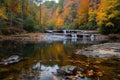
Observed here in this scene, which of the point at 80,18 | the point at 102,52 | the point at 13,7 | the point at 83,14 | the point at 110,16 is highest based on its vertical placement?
the point at 13,7

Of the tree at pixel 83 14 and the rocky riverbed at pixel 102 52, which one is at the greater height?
the tree at pixel 83 14

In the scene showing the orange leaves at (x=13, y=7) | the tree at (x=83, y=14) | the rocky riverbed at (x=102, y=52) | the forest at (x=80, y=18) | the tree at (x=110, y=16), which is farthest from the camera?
the tree at (x=83, y=14)

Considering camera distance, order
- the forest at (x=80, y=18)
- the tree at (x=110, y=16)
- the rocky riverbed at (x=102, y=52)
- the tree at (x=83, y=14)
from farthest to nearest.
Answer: the tree at (x=83, y=14), the forest at (x=80, y=18), the tree at (x=110, y=16), the rocky riverbed at (x=102, y=52)

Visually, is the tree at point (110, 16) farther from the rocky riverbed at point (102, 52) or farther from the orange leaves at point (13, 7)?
the orange leaves at point (13, 7)

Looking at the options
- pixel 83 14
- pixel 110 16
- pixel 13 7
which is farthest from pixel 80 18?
pixel 110 16

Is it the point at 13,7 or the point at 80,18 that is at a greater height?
the point at 13,7

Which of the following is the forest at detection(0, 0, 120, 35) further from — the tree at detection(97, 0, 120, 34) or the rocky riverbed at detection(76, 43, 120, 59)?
the rocky riverbed at detection(76, 43, 120, 59)

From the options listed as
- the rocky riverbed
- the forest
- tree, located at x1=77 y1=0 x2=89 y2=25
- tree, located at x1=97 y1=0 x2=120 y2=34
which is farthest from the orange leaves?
the rocky riverbed

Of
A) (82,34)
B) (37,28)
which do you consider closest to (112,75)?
(82,34)

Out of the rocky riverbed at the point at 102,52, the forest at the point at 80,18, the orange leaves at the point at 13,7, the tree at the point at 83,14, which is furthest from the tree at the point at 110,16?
the tree at the point at 83,14

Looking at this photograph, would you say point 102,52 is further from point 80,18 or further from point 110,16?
point 80,18

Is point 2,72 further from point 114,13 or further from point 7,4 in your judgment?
point 7,4

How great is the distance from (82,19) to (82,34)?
14193 mm

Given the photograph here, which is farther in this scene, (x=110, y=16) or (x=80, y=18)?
(x=80, y=18)
